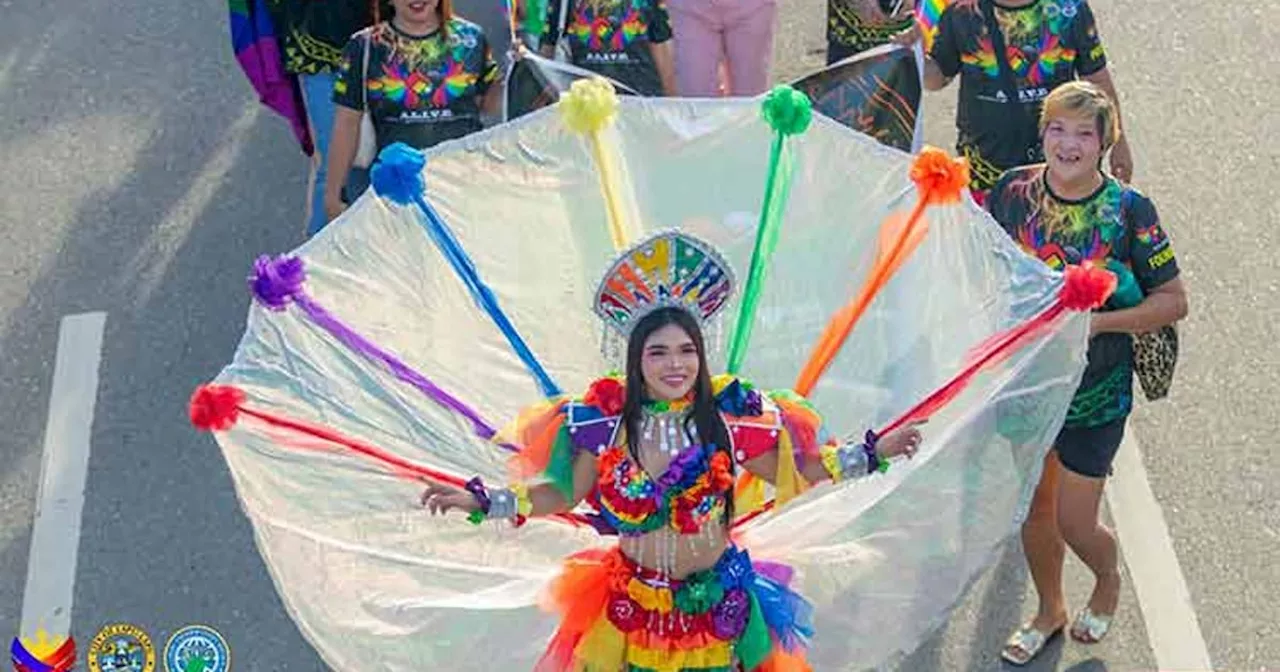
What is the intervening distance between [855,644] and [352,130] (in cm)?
256

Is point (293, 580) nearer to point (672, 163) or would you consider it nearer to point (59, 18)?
point (672, 163)

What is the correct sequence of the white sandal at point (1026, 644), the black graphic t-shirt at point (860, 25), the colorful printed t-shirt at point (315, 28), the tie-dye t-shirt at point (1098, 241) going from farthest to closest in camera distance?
the black graphic t-shirt at point (860, 25) < the colorful printed t-shirt at point (315, 28) < the white sandal at point (1026, 644) < the tie-dye t-shirt at point (1098, 241)

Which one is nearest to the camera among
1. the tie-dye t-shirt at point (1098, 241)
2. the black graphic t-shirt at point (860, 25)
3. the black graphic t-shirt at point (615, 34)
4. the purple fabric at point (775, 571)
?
the purple fabric at point (775, 571)

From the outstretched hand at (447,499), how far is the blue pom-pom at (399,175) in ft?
3.41

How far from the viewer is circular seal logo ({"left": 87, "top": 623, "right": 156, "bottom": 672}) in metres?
5.75

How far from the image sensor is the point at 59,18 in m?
9.52

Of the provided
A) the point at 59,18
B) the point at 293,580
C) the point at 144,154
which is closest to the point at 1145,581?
the point at 293,580

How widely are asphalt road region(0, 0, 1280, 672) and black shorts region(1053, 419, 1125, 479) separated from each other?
2.43 feet

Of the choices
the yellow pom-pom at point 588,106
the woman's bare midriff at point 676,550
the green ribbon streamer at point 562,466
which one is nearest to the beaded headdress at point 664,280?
the green ribbon streamer at point 562,466

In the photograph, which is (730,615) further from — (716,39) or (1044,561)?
(716,39)

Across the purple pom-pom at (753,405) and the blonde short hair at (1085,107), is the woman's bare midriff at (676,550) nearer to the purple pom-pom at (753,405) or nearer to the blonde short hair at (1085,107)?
the purple pom-pom at (753,405)

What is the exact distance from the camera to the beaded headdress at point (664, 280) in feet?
14.0

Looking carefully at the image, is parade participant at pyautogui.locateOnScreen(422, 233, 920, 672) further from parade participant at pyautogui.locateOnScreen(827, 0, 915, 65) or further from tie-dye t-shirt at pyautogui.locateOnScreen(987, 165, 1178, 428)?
parade participant at pyautogui.locateOnScreen(827, 0, 915, 65)

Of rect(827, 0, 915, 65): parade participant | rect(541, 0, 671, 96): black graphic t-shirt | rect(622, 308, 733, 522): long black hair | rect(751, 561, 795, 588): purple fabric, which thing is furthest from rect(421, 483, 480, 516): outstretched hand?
rect(827, 0, 915, 65): parade participant
